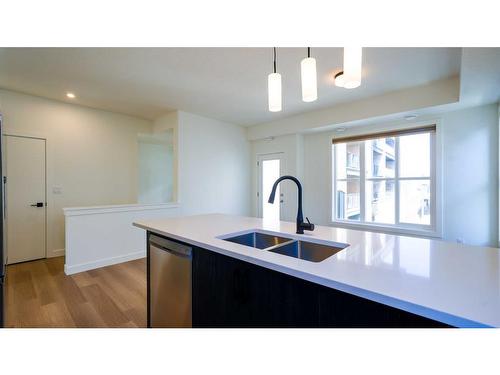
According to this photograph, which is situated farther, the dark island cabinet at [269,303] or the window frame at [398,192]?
the window frame at [398,192]

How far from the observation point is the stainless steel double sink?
1345 millimetres

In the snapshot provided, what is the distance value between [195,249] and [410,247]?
1201 millimetres

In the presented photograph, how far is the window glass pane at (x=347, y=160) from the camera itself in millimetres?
4191

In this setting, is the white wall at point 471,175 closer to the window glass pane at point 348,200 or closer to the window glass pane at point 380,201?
the window glass pane at point 380,201

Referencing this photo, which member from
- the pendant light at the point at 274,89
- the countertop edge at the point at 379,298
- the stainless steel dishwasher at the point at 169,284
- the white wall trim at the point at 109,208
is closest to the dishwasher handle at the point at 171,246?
the stainless steel dishwasher at the point at 169,284

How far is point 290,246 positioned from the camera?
58.6 inches

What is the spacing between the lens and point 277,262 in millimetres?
958

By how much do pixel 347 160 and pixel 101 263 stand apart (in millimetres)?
4543

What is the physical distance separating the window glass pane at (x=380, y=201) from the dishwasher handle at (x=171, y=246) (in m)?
3.65

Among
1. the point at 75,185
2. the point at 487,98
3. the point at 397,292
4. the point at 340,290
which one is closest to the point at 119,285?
the point at 75,185

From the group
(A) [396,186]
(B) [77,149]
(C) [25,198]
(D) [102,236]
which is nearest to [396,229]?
(A) [396,186]

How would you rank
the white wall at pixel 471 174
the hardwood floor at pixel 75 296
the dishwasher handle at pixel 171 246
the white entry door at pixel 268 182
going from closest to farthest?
the dishwasher handle at pixel 171 246, the hardwood floor at pixel 75 296, the white wall at pixel 471 174, the white entry door at pixel 268 182

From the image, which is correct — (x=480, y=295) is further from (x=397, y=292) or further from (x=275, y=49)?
(x=275, y=49)
